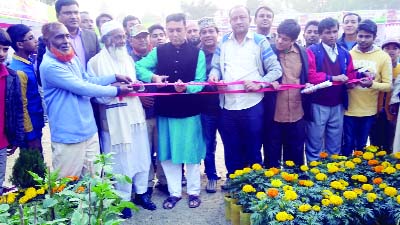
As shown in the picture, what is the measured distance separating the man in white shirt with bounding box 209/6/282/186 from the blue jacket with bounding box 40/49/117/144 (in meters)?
1.31

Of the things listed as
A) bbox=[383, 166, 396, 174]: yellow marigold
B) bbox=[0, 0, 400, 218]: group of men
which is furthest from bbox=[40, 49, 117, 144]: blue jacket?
bbox=[383, 166, 396, 174]: yellow marigold

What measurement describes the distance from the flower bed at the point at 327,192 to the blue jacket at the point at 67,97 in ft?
4.87

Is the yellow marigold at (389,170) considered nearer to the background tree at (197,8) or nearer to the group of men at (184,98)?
the group of men at (184,98)

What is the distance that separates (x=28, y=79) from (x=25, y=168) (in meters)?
1.02

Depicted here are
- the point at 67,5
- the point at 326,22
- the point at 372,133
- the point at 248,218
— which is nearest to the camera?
the point at 248,218

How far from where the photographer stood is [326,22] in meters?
4.41

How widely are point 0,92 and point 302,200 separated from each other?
2.80m

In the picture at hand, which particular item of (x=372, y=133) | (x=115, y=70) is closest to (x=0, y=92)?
(x=115, y=70)

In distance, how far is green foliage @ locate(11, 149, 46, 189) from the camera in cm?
325

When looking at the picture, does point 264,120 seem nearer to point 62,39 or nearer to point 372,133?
point 372,133

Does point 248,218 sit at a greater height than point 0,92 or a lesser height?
lesser

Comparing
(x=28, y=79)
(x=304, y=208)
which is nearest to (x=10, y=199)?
(x=28, y=79)

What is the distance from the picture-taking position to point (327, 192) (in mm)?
3115

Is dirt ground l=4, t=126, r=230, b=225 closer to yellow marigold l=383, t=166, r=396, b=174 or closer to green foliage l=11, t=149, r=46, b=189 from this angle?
green foliage l=11, t=149, r=46, b=189
